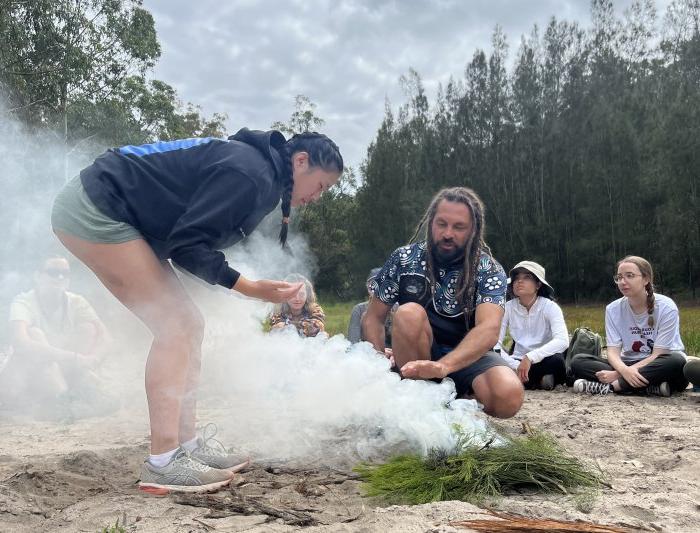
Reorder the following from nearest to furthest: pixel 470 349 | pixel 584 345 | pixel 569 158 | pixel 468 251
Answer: pixel 470 349, pixel 468 251, pixel 584 345, pixel 569 158

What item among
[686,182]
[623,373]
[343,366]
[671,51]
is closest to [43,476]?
[343,366]

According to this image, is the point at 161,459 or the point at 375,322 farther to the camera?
the point at 375,322

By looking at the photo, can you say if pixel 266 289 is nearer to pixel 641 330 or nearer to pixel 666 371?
pixel 666 371

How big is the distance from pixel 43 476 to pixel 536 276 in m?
4.54

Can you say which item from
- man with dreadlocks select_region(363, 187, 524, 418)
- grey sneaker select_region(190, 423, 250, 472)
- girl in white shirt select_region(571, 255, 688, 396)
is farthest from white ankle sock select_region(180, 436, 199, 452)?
girl in white shirt select_region(571, 255, 688, 396)

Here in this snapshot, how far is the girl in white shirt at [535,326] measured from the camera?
6.08 metres

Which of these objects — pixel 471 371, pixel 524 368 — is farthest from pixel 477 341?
pixel 524 368

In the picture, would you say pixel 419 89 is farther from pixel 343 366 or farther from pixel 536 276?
pixel 343 366

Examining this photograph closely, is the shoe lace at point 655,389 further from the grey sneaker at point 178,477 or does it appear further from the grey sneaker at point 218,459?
the grey sneaker at point 178,477

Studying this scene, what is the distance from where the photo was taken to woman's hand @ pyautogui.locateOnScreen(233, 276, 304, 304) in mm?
2859

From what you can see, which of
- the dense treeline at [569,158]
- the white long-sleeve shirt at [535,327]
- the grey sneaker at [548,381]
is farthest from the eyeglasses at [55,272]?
the dense treeline at [569,158]

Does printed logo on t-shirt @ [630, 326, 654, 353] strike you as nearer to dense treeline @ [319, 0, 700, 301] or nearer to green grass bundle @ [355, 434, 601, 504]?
green grass bundle @ [355, 434, 601, 504]

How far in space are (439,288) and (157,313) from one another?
1.70 m

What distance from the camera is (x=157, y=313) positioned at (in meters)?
2.91
